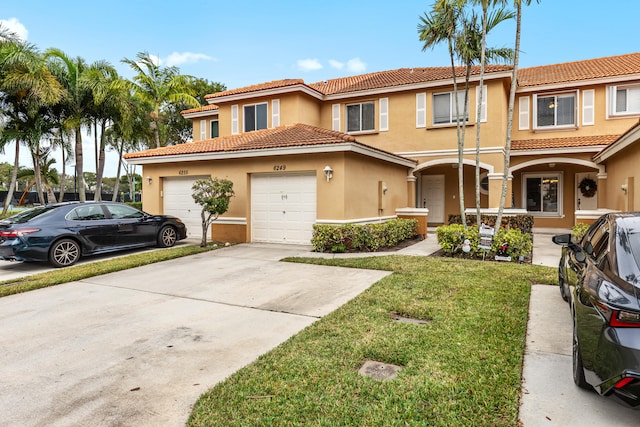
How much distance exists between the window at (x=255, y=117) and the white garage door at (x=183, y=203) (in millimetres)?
4802

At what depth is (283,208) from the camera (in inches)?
485

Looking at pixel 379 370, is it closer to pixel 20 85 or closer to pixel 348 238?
pixel 348 238

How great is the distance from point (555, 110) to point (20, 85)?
23281mm

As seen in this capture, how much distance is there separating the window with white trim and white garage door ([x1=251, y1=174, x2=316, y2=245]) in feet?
17.6

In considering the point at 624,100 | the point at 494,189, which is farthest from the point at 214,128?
the point at 624,100

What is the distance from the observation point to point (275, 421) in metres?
2.82

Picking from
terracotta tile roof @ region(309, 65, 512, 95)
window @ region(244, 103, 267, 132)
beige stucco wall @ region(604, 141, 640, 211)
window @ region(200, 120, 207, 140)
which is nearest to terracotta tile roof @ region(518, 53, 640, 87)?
terracotta tile roof @ region(309, 65, 512, 95)

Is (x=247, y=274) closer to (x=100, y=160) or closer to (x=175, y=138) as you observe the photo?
(x=100, y=160)

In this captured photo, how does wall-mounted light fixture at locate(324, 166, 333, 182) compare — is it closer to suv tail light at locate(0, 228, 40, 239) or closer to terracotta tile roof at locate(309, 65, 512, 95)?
terracotta tile roof at locate(309, 65, 512, 95)

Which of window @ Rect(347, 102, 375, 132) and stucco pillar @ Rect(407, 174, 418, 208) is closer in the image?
stucco pillar @ Rect(407, 174, 418, 208)

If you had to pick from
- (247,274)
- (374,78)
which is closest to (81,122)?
(374,78)

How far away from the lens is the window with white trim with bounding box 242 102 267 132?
17.2 meters

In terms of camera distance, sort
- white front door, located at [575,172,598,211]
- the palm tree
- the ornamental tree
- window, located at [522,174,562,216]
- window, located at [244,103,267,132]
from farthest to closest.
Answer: the palm tree → window, located at [244,103,267,132] → window, located at [522,174,562,216] → white front door, located at [575,172,598,211] → the ornamental tree

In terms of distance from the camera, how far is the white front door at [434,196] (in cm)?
1858
